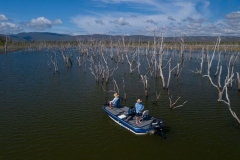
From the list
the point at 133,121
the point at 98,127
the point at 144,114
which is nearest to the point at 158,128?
the point at 144,114

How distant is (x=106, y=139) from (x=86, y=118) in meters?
4.17

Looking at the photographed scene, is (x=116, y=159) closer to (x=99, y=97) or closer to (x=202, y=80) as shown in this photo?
(x=99, y=97)

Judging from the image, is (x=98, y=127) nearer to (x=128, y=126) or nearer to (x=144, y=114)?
(x=128, y=126)

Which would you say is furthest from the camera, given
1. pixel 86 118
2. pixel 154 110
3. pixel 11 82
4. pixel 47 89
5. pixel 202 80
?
pixel 202 80

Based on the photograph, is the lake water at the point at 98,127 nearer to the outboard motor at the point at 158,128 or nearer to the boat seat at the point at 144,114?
the outboard motor at the point at 158,128

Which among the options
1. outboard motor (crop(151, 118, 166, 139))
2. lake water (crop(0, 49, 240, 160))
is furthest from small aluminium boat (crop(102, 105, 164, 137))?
lake water (crop(0, 49, 240, 160))

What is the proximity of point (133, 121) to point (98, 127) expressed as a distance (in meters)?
2.79

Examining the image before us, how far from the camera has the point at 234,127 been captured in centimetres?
1752

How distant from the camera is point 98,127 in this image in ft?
57.6

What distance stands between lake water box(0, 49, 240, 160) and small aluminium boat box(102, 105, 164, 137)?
0.43 meters

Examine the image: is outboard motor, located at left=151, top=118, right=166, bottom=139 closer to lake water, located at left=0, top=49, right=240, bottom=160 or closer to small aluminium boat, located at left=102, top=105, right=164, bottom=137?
small aluminium boat, located at left=102, top=105, right=164, bottom=137

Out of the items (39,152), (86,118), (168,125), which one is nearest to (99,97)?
(86,118)

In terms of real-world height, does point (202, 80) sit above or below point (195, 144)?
above

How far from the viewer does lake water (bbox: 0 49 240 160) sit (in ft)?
45.5
